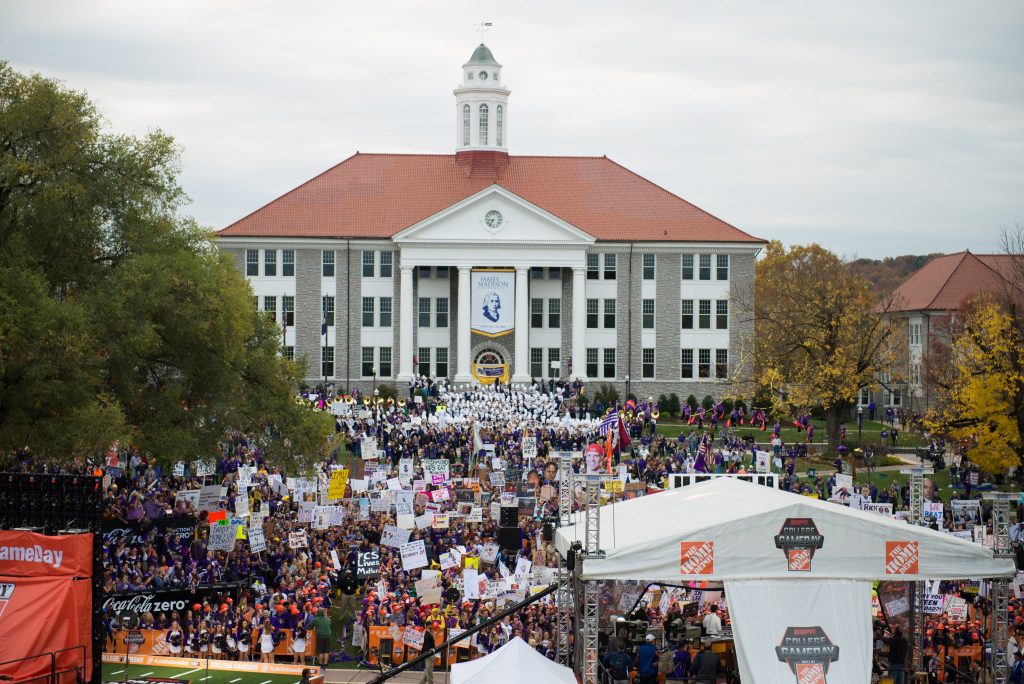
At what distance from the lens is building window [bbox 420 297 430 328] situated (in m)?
75.7

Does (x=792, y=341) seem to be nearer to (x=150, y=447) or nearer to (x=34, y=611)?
(x=150, y=447)

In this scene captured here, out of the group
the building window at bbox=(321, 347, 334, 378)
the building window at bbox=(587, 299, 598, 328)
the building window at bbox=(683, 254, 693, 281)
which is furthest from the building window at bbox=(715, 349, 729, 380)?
the building window at bbox=(321, 347, 334, 378)

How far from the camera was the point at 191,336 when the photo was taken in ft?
112

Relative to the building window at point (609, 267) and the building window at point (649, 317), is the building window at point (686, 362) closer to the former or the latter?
the building window at point (649, 317)

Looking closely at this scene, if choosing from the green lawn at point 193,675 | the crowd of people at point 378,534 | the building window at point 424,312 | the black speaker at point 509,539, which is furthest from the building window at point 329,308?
the green lawn at point 193,675

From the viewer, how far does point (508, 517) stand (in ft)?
106

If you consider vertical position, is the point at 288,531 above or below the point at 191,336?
below

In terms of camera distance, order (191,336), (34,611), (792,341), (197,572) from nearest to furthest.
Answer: (34,611) < (197,572) < (191,336) < (792,341)

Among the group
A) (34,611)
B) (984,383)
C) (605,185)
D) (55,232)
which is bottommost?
(34,611)

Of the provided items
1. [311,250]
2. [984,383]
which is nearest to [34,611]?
[984,383]

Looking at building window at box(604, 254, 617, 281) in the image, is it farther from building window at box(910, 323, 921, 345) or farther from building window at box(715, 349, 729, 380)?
building window at box(910, 323, 921, 345)

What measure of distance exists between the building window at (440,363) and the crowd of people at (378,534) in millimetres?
24183

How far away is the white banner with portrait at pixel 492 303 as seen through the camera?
7325cm

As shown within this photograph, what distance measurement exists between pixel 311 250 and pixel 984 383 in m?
42.2
